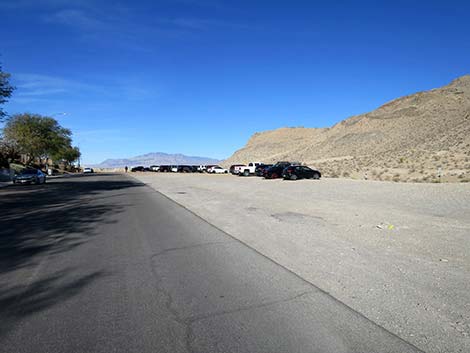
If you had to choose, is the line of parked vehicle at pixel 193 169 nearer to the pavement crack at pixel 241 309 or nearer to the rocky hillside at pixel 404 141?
the rocky hillside at pixel 404 141

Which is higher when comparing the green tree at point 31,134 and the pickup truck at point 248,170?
the green tree at point 31,134

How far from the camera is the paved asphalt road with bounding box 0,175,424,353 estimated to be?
4250mm

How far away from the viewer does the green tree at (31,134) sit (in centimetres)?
6550

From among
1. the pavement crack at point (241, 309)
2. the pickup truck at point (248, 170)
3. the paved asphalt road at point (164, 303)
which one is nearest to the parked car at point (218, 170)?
the pickup truck at point (248, 170)

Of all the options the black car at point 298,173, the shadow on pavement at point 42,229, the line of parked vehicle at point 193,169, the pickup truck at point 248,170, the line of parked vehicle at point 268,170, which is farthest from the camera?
the line of parked vehicle at point 193,169

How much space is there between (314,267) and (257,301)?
7.09 feet

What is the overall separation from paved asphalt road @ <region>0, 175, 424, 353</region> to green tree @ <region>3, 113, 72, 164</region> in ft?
207

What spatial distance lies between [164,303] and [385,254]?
4895 mm

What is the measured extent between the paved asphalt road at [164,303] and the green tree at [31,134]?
207 feet

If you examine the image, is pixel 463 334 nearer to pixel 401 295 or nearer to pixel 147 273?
pixel 401 295

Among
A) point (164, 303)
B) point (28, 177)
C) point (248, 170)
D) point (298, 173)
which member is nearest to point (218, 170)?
point (248, 170)

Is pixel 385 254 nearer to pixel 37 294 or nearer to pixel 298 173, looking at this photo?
pixel 37 294

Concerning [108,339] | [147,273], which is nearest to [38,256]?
[147,273]

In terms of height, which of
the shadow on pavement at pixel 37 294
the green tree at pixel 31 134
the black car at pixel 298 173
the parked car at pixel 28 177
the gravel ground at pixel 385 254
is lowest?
the shadow on pavement at pixel 37 294
